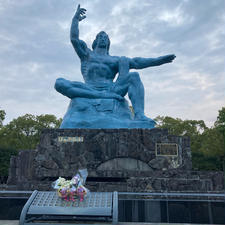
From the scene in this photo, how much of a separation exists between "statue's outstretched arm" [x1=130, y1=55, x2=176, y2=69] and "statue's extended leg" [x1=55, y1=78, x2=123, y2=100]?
168cm

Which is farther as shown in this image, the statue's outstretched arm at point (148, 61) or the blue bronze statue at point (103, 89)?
the statue's outstretched arm at point (148, 61)

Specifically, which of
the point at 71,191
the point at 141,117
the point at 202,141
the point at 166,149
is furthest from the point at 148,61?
the point at 202,141

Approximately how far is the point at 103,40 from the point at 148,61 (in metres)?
1.96

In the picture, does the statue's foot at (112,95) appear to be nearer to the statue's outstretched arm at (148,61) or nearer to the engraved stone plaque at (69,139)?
the statue's outstretched arm at (148,61)

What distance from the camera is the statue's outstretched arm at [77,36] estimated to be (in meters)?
9.81

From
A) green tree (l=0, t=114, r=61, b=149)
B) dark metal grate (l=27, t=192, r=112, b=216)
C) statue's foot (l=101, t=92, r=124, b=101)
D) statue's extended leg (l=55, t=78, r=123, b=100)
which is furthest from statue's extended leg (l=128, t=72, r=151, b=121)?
green tree (l=0, t=114, r=61, b=149)

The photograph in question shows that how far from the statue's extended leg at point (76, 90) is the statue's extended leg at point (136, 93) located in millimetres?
461

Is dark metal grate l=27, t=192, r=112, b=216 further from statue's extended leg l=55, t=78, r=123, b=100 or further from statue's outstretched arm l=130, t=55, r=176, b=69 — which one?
statue's outstretched arm l=130, t=55, r=176, b=69

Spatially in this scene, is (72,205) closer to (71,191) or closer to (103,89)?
(71,191)

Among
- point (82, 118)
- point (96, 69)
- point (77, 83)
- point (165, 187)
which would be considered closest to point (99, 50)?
point (96, 69)

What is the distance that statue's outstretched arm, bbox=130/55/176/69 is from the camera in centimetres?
1006

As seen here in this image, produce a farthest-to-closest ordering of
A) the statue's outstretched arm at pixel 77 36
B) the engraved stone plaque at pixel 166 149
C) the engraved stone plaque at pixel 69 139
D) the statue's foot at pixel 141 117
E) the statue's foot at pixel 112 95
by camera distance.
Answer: the statue's outstretched arm at pixel 77 36 < the statue's foot at pixel 112 95 < the statue's foot at pixel 141 117 < the engraved stone plaque at pixel 69 139 < the engraved stone plaque at pixel 166 149

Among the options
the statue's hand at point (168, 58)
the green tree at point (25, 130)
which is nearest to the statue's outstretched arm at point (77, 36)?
the statue's hand at point (168, 58)

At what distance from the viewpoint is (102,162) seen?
25.1 ft
